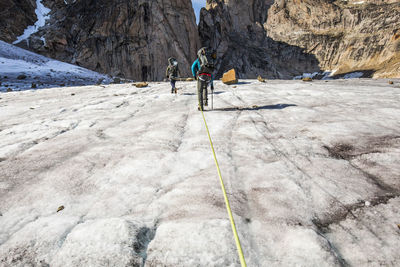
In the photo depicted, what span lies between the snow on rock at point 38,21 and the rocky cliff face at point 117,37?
373cm

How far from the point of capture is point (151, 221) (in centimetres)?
200

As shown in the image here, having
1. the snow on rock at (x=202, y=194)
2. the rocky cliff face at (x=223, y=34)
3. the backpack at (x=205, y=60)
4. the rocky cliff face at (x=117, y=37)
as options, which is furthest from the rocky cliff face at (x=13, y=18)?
the snow on rock at (x=202, y=194)

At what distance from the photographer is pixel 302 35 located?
82.1m

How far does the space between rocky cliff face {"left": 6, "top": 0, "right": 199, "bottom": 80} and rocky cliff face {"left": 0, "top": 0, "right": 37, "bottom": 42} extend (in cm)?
572

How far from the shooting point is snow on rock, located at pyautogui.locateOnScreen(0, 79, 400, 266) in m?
1.65

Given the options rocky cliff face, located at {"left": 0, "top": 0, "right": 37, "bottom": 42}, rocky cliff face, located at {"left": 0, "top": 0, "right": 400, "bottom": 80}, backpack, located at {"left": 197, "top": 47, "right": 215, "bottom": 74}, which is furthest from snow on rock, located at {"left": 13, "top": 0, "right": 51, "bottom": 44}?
backpack, located at {"left": 197, "top": 47, "right": 215, "bottom": 74}

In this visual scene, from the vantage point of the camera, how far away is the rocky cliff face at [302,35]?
63.6 m

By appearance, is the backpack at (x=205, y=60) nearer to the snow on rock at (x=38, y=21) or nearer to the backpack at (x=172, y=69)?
the backpack at (x=172, y=69)

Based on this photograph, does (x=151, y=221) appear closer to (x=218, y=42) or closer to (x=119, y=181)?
(x=119, y=181)

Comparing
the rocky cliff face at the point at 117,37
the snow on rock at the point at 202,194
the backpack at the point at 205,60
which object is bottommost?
the snow on rock at the point at 202,194

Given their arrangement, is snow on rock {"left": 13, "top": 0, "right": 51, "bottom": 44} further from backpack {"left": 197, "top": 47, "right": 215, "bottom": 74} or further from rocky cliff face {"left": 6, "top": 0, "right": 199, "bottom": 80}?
backpack {"left": 197, "top": 47, "right": 215, "bottom": 74}

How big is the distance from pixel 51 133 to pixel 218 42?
6733 cm

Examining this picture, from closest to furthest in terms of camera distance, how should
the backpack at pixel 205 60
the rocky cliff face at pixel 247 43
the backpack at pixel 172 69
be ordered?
the backpack at pixel 205 60 → the backpack at pixel 172 69 → the rocky cliff face at pixel 247 43

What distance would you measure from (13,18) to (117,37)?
24794mm
